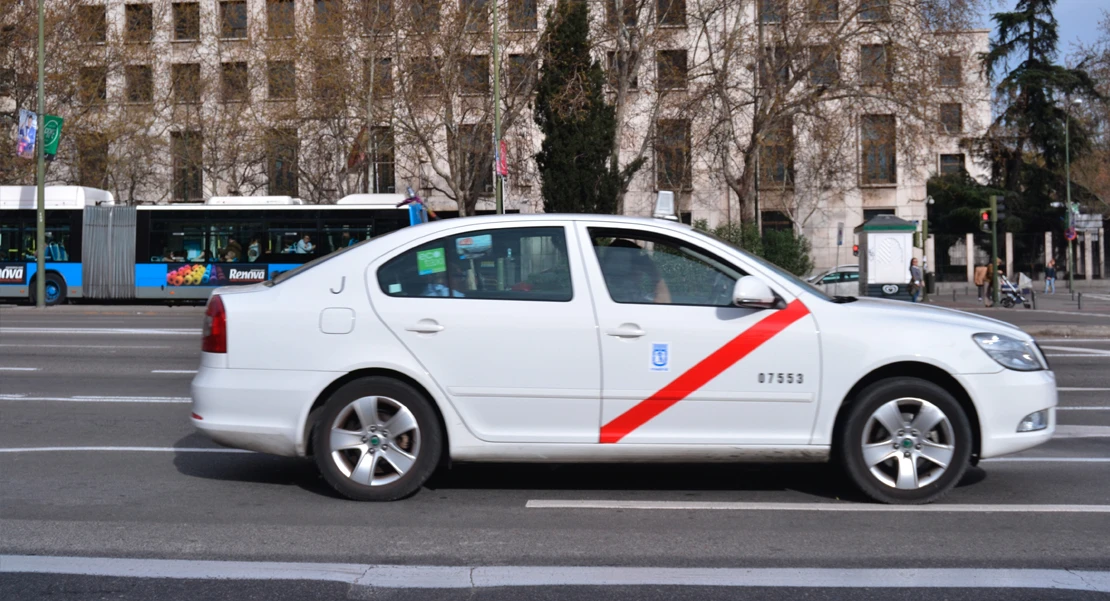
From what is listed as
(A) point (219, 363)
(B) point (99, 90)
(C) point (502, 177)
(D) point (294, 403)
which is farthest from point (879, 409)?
(B) point (99, 90)

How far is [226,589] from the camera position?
4543mm

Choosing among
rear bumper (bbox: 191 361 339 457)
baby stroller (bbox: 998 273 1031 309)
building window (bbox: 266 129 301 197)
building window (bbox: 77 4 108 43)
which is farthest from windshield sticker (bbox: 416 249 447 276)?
building window (bbox: 77 4 108 43)

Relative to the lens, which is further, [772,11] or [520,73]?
[520,73]

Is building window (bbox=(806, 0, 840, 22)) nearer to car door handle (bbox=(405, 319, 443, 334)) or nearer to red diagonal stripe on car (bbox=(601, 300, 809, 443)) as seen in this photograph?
red diagonal stripe on car (bbox=(601, 300, 809, 443))

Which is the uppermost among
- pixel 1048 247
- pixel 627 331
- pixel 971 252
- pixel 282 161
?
pixel 282 161

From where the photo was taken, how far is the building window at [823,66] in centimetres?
3098

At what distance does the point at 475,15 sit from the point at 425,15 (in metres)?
1.64

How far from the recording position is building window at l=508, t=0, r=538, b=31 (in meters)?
34.8

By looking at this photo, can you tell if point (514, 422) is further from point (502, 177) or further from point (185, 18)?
point (185, 18)

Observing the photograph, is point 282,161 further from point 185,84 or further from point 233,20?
point 233,20

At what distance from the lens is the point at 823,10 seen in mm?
31281

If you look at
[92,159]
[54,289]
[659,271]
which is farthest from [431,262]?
[92,159]

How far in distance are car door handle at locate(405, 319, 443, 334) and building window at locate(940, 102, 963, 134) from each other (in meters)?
28.9

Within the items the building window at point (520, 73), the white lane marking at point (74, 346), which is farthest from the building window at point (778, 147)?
the white lane marking at point (74, 346)
